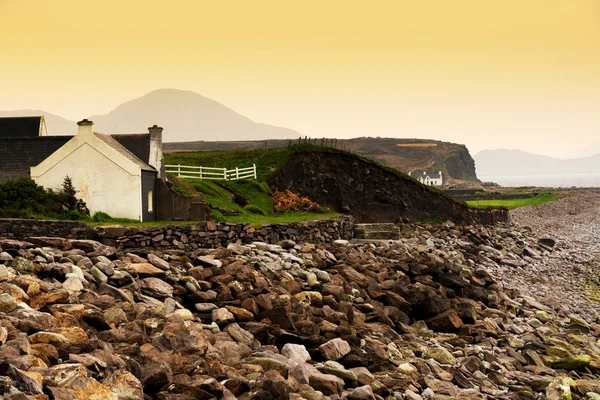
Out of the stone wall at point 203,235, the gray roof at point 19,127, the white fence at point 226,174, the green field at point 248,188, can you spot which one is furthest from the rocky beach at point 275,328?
the gray roof at point 19,127

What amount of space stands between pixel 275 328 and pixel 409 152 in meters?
166

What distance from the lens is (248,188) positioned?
3675cm

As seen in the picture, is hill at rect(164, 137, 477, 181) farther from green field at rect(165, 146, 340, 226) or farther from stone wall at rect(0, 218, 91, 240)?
stone wall at rect(0, 218, 91, 240)

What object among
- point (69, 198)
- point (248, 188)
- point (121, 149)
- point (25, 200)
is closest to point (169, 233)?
point (69, 198)

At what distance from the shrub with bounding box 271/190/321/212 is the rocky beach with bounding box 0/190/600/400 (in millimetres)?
10836

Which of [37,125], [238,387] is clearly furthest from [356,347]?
[37,125]

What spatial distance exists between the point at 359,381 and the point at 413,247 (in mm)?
18954

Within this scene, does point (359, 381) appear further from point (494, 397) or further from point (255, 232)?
point (255, 232)

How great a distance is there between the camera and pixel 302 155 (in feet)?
143

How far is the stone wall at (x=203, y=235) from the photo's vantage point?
19.7 metres

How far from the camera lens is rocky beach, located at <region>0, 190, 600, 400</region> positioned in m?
9.28

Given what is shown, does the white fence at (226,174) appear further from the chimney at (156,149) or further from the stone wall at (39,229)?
the stone wall at (39,229)

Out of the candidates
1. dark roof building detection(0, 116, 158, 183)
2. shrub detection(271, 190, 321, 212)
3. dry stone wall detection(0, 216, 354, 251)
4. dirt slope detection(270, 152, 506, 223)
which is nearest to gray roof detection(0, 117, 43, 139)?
dark roof building detection(0, 116, 158, 183)

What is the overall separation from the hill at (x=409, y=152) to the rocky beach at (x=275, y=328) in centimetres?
13393
